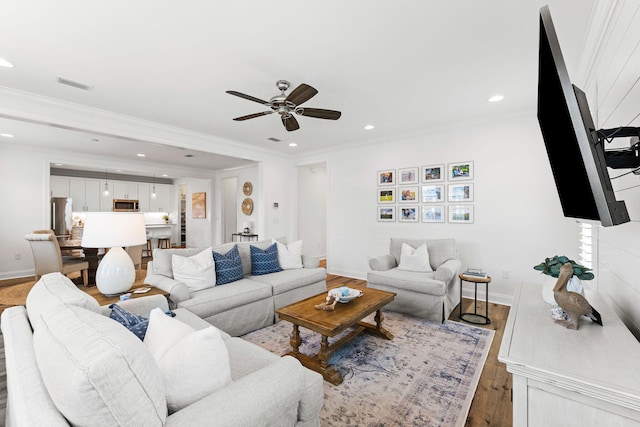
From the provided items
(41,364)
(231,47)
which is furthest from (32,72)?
(41,364)

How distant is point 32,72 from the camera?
8.54ft

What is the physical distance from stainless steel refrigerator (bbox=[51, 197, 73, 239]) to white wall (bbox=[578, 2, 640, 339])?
850cm

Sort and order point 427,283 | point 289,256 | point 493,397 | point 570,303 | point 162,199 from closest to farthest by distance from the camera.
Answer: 1. point 570,303
2. point 493,397
3. point 427,283
4. point 289,256
5. point 162,199

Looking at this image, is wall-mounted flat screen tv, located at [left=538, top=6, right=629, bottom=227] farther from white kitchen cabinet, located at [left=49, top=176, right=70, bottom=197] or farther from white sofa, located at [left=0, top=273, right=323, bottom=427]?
white kitchen cabinet, located at [left=49, top=176, right=70, bottom=197]

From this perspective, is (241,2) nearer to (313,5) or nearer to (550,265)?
(313,5)

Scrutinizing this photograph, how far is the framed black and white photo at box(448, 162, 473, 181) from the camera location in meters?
4.04

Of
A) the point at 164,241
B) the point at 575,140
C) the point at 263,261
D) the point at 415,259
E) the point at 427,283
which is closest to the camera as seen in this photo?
the point at 575,140

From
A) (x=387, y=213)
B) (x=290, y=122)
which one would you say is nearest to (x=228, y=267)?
(x=290, y=122)

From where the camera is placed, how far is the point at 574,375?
96cm

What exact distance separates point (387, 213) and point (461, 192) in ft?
4.00

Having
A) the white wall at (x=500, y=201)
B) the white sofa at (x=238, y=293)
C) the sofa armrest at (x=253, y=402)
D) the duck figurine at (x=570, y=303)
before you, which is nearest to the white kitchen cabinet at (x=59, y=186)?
the white sofa at (x=238, y=293)

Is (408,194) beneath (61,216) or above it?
→ above

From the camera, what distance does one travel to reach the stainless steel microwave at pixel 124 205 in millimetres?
8070

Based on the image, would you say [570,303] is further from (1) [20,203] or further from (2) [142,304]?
(1) [20,203]
